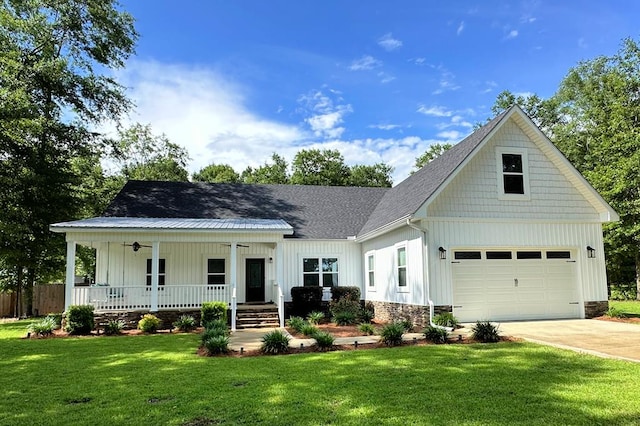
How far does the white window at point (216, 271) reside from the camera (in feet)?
59.6

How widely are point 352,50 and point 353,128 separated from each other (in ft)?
53.7

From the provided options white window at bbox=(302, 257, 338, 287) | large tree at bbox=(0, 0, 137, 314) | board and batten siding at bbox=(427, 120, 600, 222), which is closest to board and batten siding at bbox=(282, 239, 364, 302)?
white window at bbox=(302, 257, 338, 287)

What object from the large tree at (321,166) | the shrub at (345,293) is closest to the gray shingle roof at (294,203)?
the shrub at (345,293)

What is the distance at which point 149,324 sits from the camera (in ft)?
44.8

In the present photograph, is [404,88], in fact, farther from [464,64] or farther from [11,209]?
[11,209]

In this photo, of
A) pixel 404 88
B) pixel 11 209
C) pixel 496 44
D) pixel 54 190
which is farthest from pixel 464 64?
pixel 11 209

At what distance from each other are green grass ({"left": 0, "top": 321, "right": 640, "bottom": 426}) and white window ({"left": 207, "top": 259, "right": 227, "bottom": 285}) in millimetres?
8705

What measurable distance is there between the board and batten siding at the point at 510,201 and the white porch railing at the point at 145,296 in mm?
8088

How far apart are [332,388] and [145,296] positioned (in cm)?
1147

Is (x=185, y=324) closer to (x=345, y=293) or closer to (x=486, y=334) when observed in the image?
(x=345, y=293)

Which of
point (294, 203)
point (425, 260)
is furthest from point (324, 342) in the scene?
point (294, 203)

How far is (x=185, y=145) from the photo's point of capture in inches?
1524

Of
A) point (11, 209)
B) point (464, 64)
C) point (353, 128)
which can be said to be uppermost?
point (353, 128)

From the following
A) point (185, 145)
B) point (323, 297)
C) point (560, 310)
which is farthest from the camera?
point (185, 145)
